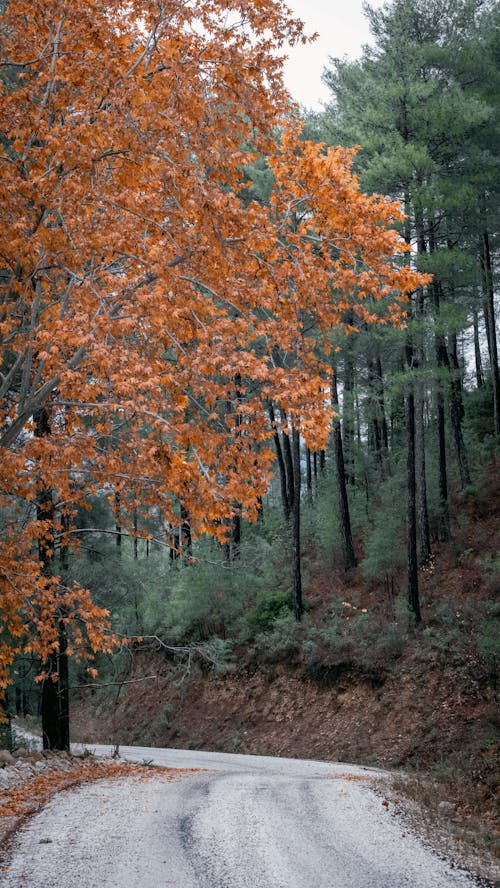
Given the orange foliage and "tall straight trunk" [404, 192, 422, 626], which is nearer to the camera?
the orange foliage

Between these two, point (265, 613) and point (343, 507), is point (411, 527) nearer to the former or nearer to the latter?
point (343, 507)

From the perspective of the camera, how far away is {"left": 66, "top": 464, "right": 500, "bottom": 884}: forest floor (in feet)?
32.7

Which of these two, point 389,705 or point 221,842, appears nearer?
point 221,842

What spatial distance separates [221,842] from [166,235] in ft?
18.0

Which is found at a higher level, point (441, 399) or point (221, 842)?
point (441, 399)

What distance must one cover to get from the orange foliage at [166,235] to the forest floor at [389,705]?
463 centimetres

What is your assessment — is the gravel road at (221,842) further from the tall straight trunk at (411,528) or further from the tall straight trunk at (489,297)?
the tall straight trunk at (489,297)

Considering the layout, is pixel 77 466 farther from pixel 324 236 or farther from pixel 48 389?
pixel 324 236

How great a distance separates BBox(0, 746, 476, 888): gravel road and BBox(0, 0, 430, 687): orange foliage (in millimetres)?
2209

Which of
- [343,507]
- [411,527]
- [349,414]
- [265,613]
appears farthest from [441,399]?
[265,613]

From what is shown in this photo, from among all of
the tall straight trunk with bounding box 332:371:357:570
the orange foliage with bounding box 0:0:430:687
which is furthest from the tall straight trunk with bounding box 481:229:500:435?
the orange foliage with bounding box 0:0:430:687

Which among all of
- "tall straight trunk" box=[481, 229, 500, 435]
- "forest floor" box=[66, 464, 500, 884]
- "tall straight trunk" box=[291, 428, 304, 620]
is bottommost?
"forest floor" box=[66, 464, 500, 884]

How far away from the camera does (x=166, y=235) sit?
5695 mm

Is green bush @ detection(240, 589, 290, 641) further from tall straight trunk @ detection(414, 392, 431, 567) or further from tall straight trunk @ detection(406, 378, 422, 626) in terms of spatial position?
tall straight trunk @ detection(406, 378, 422, 626)
